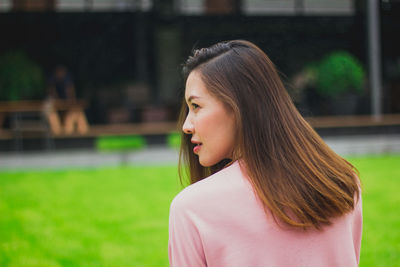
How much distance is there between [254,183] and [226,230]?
127 mm

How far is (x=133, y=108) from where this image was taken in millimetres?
14023

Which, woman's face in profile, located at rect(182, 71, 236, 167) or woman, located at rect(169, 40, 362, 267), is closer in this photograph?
woman, located at rect(169, 40, 362, 267)

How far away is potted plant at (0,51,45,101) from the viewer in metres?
12.8

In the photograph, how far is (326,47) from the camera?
17094 mm

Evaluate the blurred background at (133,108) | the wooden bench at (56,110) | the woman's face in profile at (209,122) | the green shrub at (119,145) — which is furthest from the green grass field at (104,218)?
the wooden bench at (56,110)

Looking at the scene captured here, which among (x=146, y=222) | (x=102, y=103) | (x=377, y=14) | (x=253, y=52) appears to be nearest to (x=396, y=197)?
(x=146, y=222)

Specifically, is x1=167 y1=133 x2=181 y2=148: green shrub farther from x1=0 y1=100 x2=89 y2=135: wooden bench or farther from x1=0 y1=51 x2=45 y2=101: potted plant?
x1=0 y1=51 x2=45 y2=101: potted plant

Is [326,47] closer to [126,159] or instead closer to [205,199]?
[126,159]

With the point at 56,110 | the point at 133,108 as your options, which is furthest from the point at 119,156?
the point at 133,108

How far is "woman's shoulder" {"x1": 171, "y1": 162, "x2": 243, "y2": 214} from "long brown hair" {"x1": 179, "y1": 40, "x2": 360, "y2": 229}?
0.17ft

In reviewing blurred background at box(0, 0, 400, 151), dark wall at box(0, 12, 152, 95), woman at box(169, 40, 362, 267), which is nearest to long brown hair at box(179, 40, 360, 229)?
woman at box(169, 40, 362, 267)

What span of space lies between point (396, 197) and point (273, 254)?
17.4ft

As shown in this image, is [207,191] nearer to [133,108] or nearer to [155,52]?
[133,108]

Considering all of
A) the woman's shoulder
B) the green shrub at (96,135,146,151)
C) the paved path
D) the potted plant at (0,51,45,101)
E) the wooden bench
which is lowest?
the paved path
